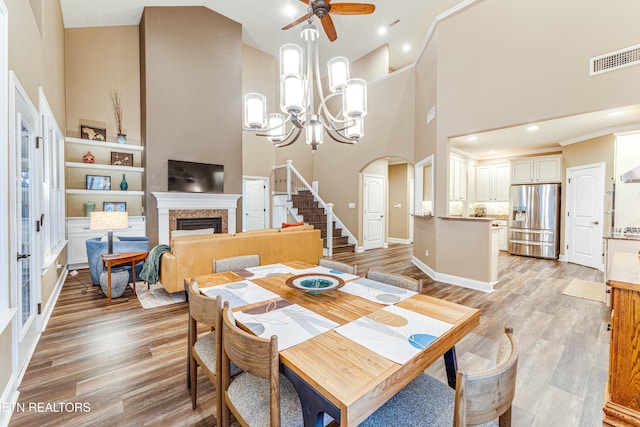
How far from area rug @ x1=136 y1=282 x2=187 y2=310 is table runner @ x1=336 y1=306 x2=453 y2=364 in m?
3.05

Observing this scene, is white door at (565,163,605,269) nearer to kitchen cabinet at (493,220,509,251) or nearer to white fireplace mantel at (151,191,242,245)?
kitchen cabinet at (493,220,509,251)

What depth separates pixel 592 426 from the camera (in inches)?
64.0

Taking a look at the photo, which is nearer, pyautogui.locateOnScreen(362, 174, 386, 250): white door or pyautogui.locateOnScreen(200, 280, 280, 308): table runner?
pyautogui.locateOnScreen(200, 280, 280, 308): table runner

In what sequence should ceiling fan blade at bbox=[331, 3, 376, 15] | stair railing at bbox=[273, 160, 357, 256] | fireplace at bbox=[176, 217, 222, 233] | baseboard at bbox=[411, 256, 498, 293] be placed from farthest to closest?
stair railing at bbox=[273, 160, 357, 256] → fireplace at bbox=[176, 217, 222, 233] → baseboard at bbox=[411, 256, 498, 293] → ceiling fan blade at bbox=[331, 3, 376, 15]

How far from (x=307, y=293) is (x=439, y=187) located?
12.1 ft

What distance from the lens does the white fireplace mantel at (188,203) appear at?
5680 mm

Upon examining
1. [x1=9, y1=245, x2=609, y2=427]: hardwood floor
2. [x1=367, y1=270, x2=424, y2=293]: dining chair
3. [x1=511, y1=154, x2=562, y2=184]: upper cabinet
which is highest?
[x1=511, y1=154, x2=562, y2=184]: upper cabinet

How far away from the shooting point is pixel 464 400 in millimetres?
792

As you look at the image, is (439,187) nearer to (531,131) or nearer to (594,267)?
(531,131)

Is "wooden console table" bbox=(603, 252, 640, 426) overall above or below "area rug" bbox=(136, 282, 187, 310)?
above

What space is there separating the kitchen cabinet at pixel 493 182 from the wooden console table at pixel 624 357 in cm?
622

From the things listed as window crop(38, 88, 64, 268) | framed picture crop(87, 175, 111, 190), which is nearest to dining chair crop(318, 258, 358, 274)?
window crop(38, 88, 64, 268)

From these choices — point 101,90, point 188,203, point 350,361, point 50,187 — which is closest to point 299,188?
point 188,203

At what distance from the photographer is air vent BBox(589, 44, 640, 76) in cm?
300
